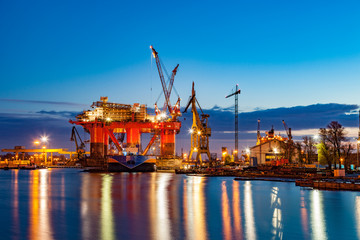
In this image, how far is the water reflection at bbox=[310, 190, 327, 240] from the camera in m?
23.5

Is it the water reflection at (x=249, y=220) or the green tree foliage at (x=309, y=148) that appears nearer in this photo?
the water reflection at (x=249, y=220)

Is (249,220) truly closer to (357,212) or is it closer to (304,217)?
(304,217)

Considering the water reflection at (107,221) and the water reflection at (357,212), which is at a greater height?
the water reflection at (107,221)

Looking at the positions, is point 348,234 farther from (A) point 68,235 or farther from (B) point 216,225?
(A) point 68,235

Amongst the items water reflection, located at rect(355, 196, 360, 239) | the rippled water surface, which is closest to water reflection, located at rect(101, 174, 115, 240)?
the rippled water surface

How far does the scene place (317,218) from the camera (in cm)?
2923

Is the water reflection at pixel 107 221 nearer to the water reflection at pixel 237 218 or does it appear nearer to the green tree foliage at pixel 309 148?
the water reflection at pixel 237 218

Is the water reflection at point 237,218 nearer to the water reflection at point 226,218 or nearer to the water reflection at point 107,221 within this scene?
the water reflection at point 226,218

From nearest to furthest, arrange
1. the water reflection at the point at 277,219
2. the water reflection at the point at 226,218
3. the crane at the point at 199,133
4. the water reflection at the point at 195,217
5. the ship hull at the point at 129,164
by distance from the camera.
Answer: the water reflection at the point at 277,219
the water reflection at the point at 195,217
the water reflection at the point at 226,218
the ship hull at the point at 129,164
the crane at the point at 199,133

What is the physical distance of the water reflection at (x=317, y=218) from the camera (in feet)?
77.2

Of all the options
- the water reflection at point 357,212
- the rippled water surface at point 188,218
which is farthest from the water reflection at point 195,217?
the water reflection at point 357,212

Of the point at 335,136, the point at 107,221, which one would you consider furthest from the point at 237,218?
the point at 335,136

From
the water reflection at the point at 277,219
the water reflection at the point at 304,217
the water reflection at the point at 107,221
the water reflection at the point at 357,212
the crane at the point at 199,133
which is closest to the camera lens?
the water reflection at the point at 107,221

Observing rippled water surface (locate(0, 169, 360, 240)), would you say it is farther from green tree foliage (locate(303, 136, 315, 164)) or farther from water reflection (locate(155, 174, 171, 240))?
green tree foliage (locate(303, 136, 315, 164))
